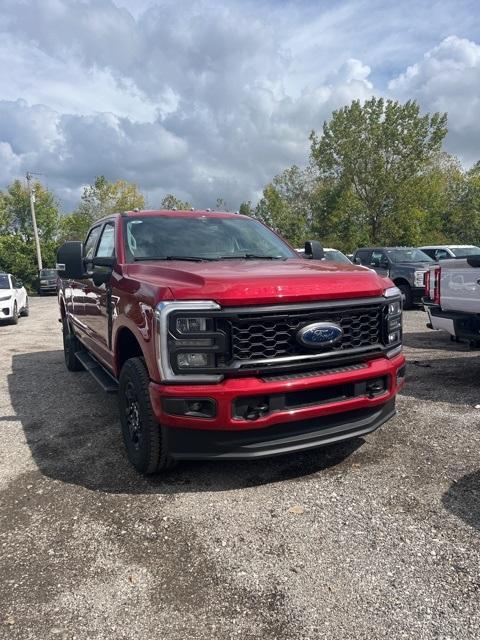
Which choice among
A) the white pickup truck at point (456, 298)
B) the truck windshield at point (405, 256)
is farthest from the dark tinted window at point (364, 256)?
the white pickup truck at point (456, 298)

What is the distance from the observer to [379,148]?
29.4 m

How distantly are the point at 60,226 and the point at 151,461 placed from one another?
43.0 metres

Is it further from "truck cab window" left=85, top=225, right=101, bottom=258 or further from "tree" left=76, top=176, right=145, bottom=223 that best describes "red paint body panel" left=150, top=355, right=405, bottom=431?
"tree" left=76, top=176, right=145, bottom=223

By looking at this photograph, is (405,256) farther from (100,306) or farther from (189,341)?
(189,341)

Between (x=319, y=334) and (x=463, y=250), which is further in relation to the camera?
(x=463, y=250)

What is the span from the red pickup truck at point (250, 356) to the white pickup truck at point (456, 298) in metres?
2.19

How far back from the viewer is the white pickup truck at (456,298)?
5410 millimetres

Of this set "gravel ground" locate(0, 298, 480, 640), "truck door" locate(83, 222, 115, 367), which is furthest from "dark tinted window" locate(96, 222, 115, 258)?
"gravel ground" locate(0, 298, 480, 640)

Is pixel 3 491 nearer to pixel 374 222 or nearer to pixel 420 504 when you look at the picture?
pixel 420 504

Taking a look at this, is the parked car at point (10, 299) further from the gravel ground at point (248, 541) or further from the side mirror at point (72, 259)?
the side mirror at point (72, 259)

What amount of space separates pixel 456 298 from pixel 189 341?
13.0 ft

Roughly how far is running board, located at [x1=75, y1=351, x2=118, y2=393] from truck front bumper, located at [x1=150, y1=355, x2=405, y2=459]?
1.20 meters

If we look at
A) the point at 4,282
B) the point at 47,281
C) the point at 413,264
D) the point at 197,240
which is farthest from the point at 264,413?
the point at 47,281

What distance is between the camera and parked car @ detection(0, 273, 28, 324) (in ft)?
43.4
